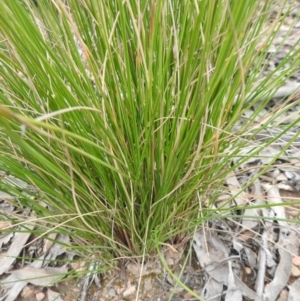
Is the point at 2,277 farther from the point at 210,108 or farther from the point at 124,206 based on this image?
the point at 210,108

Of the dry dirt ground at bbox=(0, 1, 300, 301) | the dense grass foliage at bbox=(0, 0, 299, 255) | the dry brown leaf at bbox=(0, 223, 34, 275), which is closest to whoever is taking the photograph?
the dense grass foliage at bbox=(0, 0, 299, 255)

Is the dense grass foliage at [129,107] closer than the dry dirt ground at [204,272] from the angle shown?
Yes

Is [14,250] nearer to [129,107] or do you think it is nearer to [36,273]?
[36,273]

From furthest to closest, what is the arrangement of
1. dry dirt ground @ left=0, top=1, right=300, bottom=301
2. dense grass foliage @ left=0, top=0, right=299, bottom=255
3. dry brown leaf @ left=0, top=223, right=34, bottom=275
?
dry brown leaf @ left=0, top=223, right=34, bottom=275 < dry dirt ground @ left=0, top=1, right=300, bottom=301 < dense grass foliage @ left=0, top=0, right=299, bottom=255

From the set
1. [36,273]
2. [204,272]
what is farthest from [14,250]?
[204,272]

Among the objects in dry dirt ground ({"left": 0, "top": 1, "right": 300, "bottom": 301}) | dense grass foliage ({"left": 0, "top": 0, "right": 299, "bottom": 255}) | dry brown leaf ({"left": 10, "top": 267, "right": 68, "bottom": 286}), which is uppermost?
dense grass foliage ({"left": 0, "top": 0, "right": 299, "bottom": 255})

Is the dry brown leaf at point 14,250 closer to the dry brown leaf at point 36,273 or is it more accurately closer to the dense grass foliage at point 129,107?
the dry brown leaf at point 36,273

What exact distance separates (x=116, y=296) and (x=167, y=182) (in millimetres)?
290

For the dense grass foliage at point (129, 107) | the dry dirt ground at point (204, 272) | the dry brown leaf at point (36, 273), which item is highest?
the dense grass foliage at point (129, 107)

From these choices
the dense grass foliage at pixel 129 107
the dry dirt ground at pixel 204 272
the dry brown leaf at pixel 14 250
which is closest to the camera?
the dense grass foliage at pixel 129 107

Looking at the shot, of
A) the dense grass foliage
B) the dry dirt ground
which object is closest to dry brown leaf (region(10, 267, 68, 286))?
the dry dirt ground

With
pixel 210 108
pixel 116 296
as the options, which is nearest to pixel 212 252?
pixel 116 296

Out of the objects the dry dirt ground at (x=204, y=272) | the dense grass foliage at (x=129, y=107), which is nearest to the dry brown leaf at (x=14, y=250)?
the dry dirt ground at (x=204, y=272)

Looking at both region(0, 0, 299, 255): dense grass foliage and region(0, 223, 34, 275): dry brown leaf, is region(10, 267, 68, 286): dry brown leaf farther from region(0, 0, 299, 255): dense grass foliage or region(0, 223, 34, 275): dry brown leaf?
region(0, 0, 299, 255): dense grass foliage
